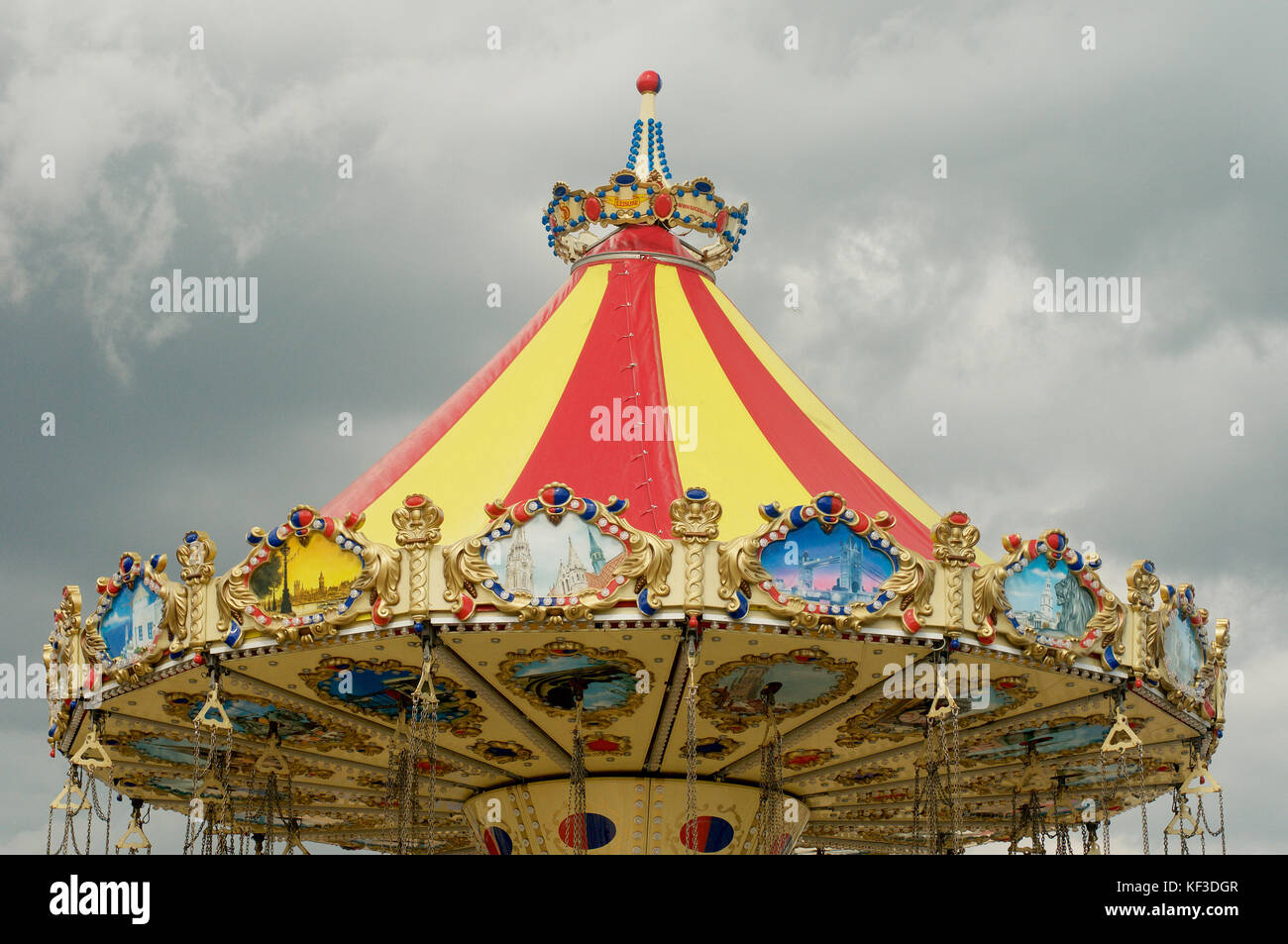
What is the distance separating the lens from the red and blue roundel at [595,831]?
15844mm

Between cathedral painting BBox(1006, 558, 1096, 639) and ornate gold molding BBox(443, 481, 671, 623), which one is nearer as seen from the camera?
ornate gold molding BBox(443, 481, 671, 623)

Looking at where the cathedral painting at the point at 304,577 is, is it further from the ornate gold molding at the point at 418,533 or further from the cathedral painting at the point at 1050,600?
the cathedral painting at the point at 1050,600

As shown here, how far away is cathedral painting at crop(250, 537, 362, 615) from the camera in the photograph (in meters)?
12.7

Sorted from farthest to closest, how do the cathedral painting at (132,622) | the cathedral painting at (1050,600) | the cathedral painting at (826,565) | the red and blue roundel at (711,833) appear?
1. the red and blue roundel at (711,833)
2. the cathedral painting at (132,622)
3. the cathedral painting at (1050,600)
4. the cathedral painting at (826,565)

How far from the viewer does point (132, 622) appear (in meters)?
14.0

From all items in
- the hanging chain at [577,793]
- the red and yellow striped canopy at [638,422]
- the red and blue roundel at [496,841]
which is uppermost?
the red and yellow striped canopy at [638,422]

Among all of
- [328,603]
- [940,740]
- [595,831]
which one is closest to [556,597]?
[328,603]

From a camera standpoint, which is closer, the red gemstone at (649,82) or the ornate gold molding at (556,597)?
the ornate gold molding at (556,597)

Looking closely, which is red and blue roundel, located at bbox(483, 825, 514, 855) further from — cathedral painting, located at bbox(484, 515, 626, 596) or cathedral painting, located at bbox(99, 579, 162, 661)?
cathedral painting, located at bbox(484, 515, 626, 596)

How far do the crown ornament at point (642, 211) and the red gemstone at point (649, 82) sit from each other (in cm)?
107

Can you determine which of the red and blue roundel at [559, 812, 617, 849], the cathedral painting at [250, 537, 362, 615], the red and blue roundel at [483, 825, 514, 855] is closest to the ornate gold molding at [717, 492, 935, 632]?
the cathedral painting at [250, 537, 362, 615]

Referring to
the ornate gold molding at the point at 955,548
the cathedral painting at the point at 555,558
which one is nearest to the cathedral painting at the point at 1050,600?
the ornate gold molding at the point at 955,548

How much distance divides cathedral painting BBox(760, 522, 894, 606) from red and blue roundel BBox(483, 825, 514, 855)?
562 cm
